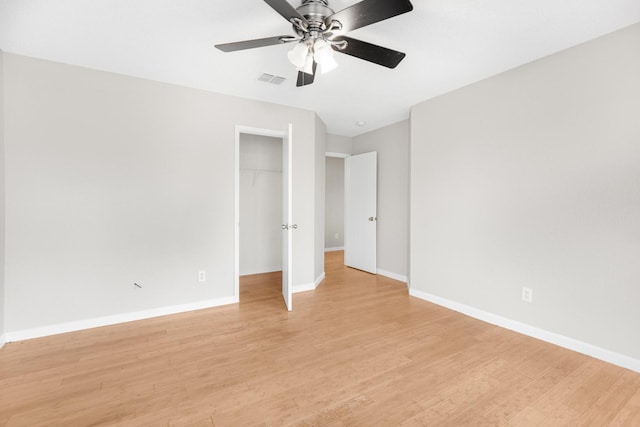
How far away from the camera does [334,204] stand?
722cm

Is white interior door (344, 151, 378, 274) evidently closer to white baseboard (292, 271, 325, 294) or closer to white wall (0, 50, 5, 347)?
white baseboard (292, 271, 325, 294)

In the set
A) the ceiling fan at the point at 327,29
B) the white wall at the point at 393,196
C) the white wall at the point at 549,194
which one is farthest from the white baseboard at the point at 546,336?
the ceiling fan at the point at 327,29

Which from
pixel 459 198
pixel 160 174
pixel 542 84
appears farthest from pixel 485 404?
pixel 160 174

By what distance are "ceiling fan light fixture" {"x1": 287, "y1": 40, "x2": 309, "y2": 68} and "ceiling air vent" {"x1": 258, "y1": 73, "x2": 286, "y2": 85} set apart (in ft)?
3.48

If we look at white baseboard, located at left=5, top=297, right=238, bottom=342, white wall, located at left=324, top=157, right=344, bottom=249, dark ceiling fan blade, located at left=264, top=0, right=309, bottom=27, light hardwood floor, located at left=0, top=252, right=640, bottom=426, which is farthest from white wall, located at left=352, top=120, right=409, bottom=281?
dark ceiling fan blade, located at left=264, top=0, right=309, bottom=27

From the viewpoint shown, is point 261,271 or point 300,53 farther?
point 261,271

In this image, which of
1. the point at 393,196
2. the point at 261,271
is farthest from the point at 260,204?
the point at 393,196

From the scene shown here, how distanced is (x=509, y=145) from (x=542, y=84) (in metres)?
0.58

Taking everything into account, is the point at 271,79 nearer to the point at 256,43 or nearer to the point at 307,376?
the point at 256,43

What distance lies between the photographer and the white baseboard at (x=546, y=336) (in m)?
2.17

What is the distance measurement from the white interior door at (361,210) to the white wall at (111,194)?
2.13 m

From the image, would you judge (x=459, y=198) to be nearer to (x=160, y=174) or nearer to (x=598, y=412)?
(x=598, y=412)

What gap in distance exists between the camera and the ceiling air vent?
295cm

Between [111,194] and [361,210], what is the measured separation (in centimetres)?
373
